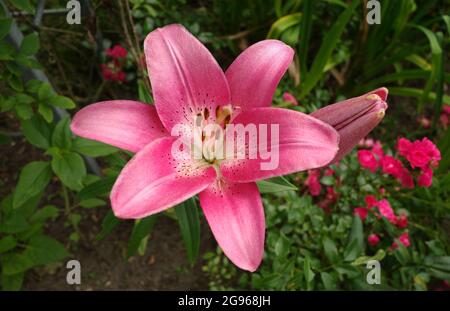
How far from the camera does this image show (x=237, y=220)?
0.64 m

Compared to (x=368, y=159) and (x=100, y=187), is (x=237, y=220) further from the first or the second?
(x=368, y=159)

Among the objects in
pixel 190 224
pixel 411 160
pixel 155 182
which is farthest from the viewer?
pixel 411 160

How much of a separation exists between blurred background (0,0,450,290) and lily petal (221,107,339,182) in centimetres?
13

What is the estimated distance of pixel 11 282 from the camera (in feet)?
4.09

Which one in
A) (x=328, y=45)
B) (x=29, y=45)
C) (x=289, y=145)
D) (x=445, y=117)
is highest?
(x=328, y=45)

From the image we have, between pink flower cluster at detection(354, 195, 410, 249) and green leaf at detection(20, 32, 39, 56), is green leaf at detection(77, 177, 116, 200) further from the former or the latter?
pink flower cluster at detection(354, 195, 410, 249)

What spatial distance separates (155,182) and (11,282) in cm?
89

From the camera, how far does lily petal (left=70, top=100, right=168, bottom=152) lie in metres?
0.63

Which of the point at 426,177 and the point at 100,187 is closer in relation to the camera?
the point at 100,187

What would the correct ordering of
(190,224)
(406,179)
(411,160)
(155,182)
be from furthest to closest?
1. (406,179)
2. (411,160)
3. (190,224)
4. (155,182)

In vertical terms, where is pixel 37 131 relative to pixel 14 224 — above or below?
above

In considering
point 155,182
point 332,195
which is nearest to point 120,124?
point 155,182
